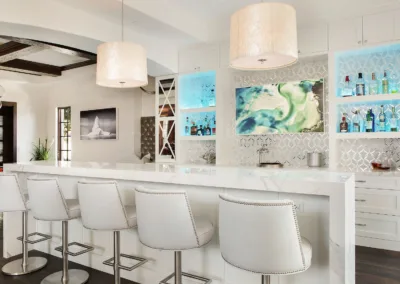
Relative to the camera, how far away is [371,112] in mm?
3828

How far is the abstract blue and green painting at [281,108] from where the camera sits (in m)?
4.14

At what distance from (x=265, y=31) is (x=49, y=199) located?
2.07m

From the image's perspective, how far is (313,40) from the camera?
384 centimetres

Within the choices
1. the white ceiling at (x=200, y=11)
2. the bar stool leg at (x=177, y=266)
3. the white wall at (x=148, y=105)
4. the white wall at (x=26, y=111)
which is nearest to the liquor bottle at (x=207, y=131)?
the white ceiling at (x=200, y=11)

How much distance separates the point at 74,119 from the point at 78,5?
14.0 ft

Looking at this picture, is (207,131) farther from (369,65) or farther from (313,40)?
(369,65)

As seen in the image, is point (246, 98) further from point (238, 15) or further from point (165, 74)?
point (238, 15)

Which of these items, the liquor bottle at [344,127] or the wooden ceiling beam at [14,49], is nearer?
the liquor bottle at [344,127]

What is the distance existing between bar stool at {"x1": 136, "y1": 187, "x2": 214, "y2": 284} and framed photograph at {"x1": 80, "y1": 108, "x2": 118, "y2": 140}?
4730 millimetres

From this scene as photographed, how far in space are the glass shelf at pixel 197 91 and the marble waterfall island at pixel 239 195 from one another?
238 centimetres

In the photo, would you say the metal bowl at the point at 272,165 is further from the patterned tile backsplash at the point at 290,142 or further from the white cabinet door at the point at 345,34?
the white cabinet door at the point at 345,34

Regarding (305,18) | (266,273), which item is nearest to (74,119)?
(305,18)

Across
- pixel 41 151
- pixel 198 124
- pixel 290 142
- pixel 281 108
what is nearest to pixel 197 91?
pixel 198 124

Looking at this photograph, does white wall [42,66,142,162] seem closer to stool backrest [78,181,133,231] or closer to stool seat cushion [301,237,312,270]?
stool backrest [78,181,133,231]
